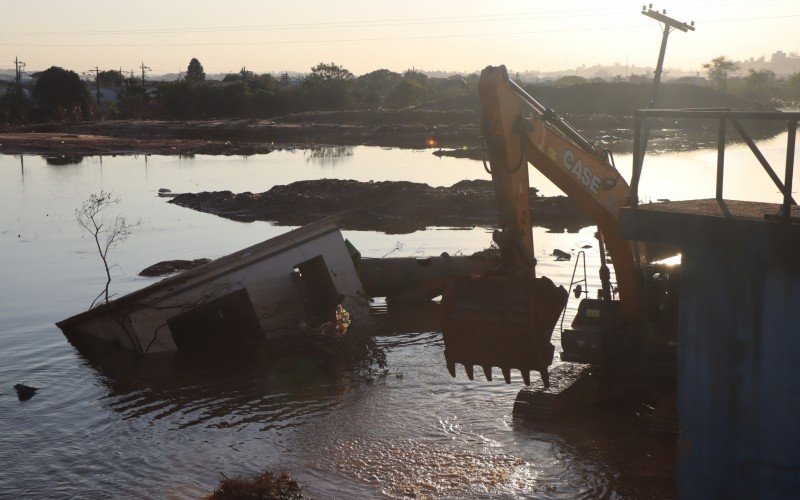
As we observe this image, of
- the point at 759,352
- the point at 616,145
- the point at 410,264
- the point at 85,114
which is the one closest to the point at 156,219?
the point at 410,264

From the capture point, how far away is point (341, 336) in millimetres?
16062

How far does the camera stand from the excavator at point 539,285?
816cm

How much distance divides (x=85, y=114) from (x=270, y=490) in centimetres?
9090

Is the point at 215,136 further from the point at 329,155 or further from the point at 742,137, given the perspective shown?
the point at 742,137

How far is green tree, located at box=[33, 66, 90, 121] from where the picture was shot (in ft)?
306

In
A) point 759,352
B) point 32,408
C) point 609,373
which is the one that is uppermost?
point 759,352

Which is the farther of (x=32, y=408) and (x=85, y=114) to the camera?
(x=85, y=114)

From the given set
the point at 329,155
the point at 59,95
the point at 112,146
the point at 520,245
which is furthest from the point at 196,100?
the point at 520,245

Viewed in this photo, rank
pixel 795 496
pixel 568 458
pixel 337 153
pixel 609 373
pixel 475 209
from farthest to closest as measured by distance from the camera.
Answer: pixel 337 153
pixel 475 209
pixel 609 373
pixel 568 458
pixel 795 496

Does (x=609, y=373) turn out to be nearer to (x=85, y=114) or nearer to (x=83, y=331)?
(x=83, y=331)

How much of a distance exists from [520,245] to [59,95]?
93.8 meters

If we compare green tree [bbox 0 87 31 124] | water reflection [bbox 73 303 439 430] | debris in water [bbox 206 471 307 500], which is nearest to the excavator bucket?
debris in water [bbox 206 471 307 500]

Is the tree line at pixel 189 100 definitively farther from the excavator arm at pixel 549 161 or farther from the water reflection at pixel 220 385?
the excavator arm at pixel 549 161

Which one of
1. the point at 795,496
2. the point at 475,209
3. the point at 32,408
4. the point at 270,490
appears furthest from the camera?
the point at 475,209
